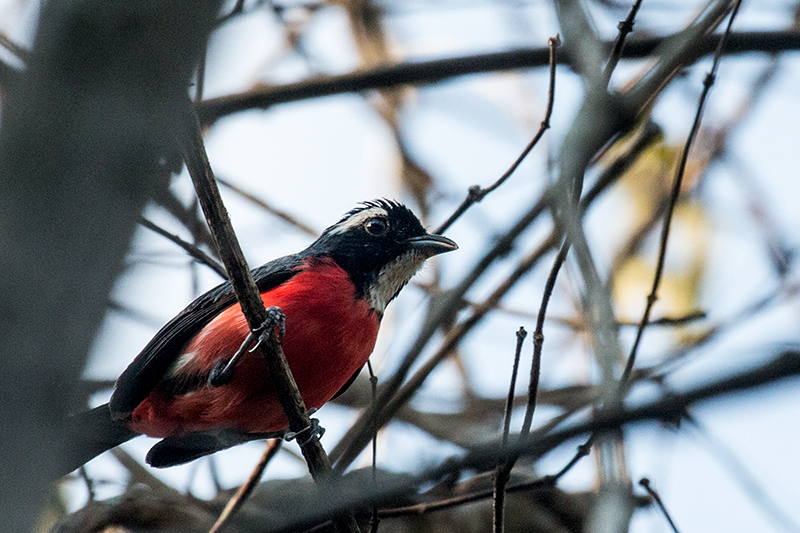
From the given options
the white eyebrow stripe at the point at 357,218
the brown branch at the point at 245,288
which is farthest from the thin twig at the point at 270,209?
the brown branch at the point at 245,288

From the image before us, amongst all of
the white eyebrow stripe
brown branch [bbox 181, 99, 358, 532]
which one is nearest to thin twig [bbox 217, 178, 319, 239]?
the white eyebrow stripe

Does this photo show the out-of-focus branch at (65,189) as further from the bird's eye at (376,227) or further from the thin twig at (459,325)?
the bird's eye at (376,227)

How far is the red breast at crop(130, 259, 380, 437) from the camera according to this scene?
174 inches

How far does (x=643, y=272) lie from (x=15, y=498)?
632 cm

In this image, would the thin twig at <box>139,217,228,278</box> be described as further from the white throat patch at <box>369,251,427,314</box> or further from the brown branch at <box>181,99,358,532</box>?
the brown branch at <box>181,99,358,532</box>

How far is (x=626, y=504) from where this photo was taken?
3.09 metres

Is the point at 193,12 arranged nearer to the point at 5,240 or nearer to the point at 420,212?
the point at 5,240

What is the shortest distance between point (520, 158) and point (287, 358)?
1.61 m

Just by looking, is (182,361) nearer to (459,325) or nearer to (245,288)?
(245,288)

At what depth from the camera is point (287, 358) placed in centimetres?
450

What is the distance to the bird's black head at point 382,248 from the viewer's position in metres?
5.21

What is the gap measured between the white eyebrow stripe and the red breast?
66 cm

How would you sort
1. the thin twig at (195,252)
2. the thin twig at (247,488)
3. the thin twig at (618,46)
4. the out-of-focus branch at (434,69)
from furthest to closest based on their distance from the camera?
1. the out-of-focus branch at (434,69)
2. the thin twig at (195,252)
3. the thin twig at (247,488)
4. the thin twig at (618,46)

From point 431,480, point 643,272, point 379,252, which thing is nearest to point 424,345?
point 379,252
